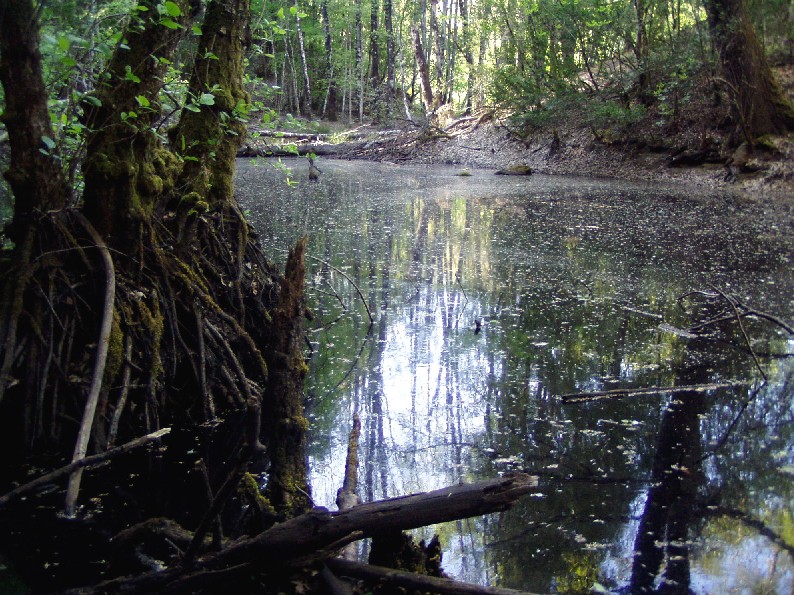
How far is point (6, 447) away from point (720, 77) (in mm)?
16292

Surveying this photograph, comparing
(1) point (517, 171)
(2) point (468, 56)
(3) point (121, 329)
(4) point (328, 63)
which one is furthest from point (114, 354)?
(4) point (328, 63)

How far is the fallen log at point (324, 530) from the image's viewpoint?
239cm

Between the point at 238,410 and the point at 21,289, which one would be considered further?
the point at 238,410

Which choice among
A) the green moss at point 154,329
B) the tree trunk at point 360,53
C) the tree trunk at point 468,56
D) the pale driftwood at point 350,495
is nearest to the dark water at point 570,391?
the pale driftwood at point 350,495

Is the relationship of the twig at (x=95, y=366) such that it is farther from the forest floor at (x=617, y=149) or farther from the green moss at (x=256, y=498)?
the forest floor at (x=617, y=149)

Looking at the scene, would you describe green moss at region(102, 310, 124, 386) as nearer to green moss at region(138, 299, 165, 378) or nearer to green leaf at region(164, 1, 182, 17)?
green moss at region(138, 299, 165, 378)

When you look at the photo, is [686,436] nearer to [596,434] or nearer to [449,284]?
[596,434]

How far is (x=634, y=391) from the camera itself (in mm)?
4871

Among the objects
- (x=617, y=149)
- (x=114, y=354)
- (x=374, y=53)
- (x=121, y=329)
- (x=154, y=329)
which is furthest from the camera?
(x=374, y=53)

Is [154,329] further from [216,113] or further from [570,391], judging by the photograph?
[570,391]

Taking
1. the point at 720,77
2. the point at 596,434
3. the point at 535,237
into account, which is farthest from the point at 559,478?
the point at 720,77

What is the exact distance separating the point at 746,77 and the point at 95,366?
15.9m

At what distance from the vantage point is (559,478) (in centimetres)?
381

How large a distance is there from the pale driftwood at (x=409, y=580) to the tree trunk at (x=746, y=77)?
622 inches
